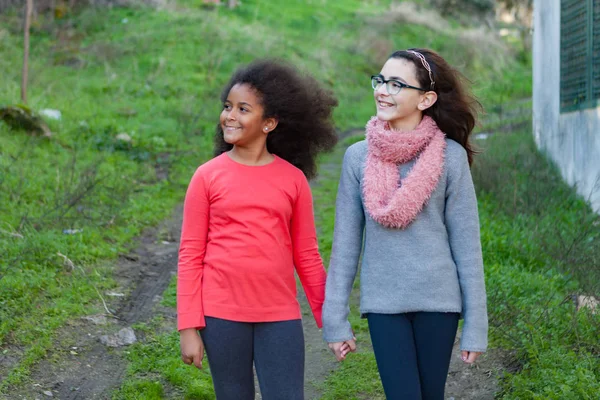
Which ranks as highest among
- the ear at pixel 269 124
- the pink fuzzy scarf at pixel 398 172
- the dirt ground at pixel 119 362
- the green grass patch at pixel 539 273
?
the ear at pixel 269 124

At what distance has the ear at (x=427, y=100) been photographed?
3290mm

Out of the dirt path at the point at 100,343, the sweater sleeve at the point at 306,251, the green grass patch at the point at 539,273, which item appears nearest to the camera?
the sweater sleeve at the point at 306,251

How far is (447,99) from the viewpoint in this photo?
331cm

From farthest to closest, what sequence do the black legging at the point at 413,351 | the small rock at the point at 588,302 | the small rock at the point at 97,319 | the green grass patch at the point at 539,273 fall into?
the small rock at the point at 97,319, the small rock at the point at 588,302, the green grass patch at the point at 539,273, the black legging at the point at 413,351

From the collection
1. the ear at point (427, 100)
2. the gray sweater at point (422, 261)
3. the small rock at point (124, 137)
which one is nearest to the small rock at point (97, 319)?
the gray sweater at point (422, 261)

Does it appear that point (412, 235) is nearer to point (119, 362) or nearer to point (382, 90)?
point (382, 90)

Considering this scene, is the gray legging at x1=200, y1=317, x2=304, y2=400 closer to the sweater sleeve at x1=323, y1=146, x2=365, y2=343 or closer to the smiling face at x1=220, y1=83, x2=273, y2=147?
the sweater sleeve at x1=323, y1=146, x2=365, y2=343

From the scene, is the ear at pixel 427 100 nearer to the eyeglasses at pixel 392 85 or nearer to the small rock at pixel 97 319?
the eyeglasses at pixel 392 85

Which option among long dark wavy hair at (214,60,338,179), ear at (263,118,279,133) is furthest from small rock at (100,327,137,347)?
ear at (263,118,279,133)

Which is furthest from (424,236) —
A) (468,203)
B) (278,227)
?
(278,227)

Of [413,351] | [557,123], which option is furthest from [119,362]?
[557,123]

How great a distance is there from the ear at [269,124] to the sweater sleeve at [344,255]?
0.39 m

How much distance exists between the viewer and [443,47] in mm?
25719

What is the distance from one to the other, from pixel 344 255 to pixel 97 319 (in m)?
3.05
